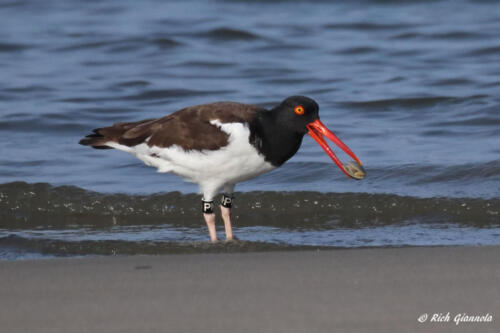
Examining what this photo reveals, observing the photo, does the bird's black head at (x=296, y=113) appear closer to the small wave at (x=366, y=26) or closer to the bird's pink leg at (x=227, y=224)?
the bird's pink leg at (x=227, y=224)

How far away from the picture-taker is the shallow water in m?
7.84

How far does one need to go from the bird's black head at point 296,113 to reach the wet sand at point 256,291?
1340 millimetres

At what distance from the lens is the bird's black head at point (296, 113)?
6.62 metres

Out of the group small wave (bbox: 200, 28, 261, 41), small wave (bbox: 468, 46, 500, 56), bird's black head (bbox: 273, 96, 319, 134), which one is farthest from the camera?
small wave (bbox: 200, 28, 261, 41)

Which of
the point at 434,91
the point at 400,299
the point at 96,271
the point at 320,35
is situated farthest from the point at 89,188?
the point at 320,35

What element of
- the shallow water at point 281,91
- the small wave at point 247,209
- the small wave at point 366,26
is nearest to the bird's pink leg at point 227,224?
the shallow water at point 281,91

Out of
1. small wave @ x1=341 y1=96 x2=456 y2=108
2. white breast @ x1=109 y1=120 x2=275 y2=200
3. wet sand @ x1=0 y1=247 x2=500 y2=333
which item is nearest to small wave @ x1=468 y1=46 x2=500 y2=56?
small wave @ x1=341 y1=96 x2=456 y2=108

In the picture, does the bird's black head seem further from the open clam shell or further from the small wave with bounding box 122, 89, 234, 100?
the small wave with bounding box 122, 89, 234, 100

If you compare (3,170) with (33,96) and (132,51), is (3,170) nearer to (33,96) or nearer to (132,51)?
(33,96)

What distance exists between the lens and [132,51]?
1573 cm

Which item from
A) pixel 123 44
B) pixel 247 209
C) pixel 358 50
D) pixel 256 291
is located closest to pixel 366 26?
pixel 358 50

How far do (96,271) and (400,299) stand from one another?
1832 mm

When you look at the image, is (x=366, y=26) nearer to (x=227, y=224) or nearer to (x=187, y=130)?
(x=227, y=224)

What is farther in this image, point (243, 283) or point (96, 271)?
point (96, 271)
